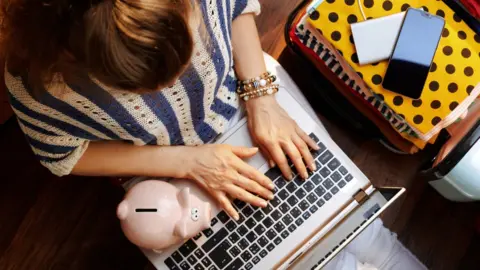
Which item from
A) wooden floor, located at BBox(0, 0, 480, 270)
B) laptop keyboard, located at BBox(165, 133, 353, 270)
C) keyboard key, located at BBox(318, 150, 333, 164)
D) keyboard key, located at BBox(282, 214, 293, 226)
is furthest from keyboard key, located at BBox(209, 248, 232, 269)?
wooden floor, located at BBox(0, 0, 480, 270)

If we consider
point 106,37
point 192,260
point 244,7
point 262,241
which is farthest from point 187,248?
point 106,37

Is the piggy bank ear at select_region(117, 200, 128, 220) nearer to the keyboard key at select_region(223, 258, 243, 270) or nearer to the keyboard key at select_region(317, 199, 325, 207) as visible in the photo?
the keyboard key at select_region(223, 258, 243, 270)

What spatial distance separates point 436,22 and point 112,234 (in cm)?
80

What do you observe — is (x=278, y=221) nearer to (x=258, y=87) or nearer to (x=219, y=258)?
(x=219, y=258)

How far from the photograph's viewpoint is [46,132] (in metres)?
0.68

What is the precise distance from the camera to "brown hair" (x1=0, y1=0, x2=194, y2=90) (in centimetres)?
41

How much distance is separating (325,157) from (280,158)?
0.08 m

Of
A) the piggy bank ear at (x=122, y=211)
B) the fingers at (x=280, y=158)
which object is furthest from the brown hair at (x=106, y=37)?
the fingers at (x=280, y=158)

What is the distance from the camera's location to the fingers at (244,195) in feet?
2.73

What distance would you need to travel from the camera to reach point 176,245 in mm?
835

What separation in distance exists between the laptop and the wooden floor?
32 centimetres

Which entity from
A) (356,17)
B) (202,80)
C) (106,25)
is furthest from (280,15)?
(106,25)

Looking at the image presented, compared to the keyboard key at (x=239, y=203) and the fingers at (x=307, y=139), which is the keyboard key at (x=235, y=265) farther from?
the fingers at (x=307, y=139)

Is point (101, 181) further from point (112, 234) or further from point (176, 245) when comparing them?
point (176, 245)
